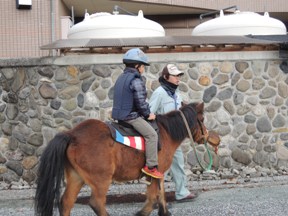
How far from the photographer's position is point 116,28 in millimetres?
9953

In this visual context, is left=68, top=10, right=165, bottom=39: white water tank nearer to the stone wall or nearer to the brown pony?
the stone wall

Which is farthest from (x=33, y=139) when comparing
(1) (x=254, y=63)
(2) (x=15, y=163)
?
(1) (x=254, y=63)

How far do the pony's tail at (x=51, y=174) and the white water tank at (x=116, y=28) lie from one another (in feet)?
16.9

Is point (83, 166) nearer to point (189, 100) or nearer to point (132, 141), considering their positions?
point (132, 141)

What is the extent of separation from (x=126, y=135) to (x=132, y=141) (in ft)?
0.33

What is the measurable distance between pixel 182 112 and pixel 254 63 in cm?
365

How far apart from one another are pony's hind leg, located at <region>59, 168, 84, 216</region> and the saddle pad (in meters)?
0.63

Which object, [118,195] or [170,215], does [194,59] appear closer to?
[118,195]

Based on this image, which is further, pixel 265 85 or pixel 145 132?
pixel 265 85

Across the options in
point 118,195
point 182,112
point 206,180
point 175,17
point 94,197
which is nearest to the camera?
point 94,197

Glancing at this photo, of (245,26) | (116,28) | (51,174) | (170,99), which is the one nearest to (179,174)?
(170,99)

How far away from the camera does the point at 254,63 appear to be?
9.14 m

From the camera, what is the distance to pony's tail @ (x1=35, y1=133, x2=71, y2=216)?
5070 mm

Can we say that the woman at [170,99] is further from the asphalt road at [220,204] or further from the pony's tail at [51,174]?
the pony's tail at [51,174]
